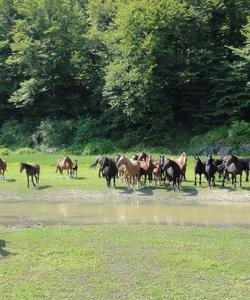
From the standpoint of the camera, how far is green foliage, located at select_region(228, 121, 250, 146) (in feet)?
151

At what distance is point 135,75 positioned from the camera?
5216cm

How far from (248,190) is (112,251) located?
14.1m

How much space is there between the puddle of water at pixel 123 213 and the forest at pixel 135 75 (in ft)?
74.6

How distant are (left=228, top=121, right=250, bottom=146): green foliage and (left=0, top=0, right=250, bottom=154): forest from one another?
0.08m

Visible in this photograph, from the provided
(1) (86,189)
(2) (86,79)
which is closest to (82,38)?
(2) (86,79)

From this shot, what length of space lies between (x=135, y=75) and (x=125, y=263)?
39.3 m

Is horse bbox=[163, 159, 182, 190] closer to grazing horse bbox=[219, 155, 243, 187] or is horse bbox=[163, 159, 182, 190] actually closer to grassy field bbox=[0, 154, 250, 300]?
grazing horse bbox=[219, 155, 243, 187]

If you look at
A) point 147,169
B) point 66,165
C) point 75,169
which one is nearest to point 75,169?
point 75,169

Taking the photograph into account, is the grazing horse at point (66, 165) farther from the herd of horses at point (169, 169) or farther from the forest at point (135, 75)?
the forest at point (135, 75)

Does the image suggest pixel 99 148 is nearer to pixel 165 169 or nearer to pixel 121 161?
pixel 121 161

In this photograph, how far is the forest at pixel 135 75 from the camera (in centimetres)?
5238

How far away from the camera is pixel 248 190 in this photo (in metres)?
27.8

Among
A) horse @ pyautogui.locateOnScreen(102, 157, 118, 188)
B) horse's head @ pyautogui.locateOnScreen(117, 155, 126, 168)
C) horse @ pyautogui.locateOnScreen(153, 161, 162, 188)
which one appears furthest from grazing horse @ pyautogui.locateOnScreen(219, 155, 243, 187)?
horse @ pyautogui.locateOnScreen(102, 157, 118, 188)

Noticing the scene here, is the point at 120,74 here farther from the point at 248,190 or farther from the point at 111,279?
the point at 111,279
